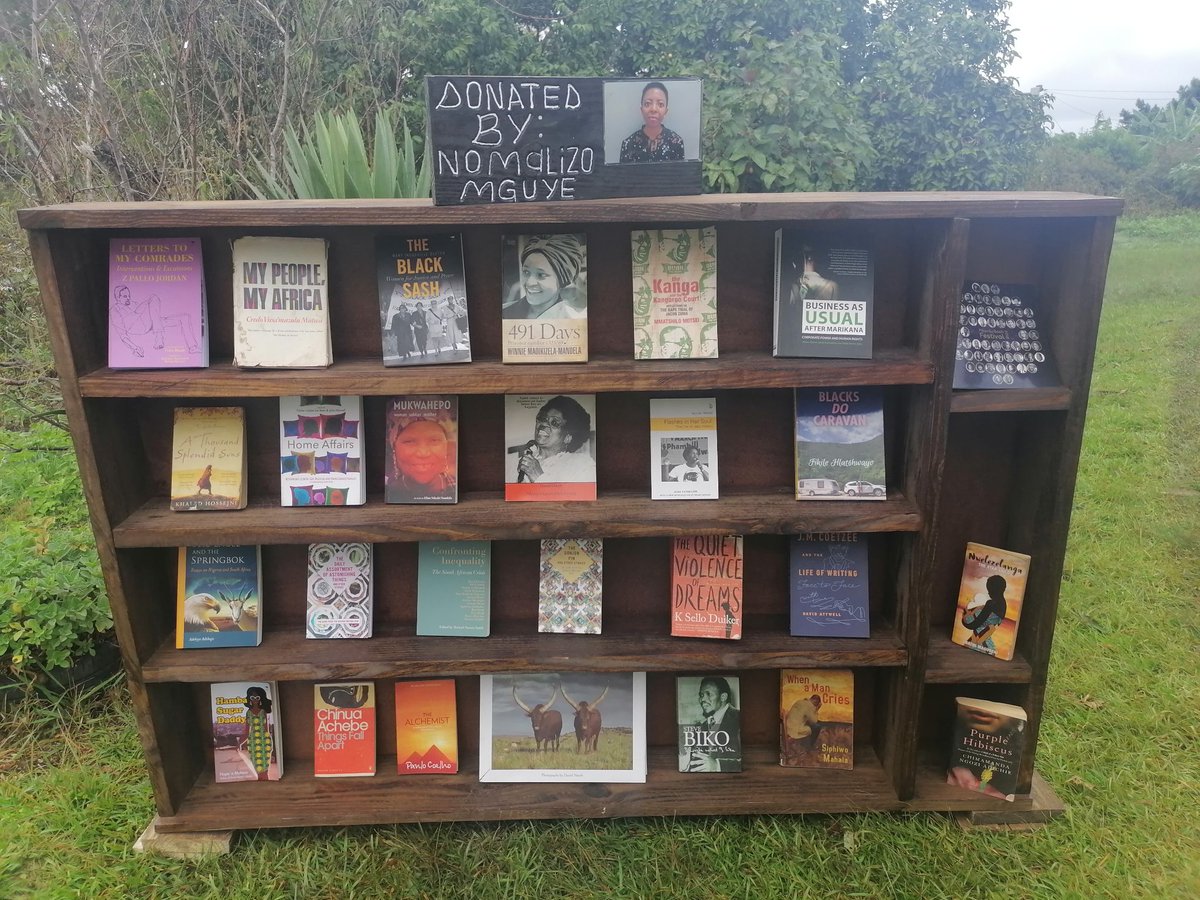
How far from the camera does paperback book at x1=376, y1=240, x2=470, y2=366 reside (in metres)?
1.93

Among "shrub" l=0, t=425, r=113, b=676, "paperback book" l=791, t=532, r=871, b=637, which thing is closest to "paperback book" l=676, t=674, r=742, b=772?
"paperback book" l=791, t=532, r=871, b=637

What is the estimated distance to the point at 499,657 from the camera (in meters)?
2.07

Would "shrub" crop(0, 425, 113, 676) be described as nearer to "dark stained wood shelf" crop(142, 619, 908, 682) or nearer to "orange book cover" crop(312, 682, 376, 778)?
"dark stained wood shelf" crop(142, 619, 908, 682)

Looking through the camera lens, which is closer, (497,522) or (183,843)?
(497,522)

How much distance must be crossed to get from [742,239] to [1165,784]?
197 centimetres

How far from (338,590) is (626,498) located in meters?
0.83

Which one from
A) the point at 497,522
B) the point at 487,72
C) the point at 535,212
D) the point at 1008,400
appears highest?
the point at 487,72

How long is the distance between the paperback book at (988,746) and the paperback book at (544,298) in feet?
4.74

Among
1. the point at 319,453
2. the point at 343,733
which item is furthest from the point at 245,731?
the point at 319,453

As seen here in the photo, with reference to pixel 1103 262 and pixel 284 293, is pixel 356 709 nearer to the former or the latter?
pixel 284 293

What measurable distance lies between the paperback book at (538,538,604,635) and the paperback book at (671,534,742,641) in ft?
0.69

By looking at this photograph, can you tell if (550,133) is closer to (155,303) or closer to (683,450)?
(683,450)

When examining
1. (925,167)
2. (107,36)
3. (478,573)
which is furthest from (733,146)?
(478,573)

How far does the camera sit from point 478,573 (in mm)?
2168
